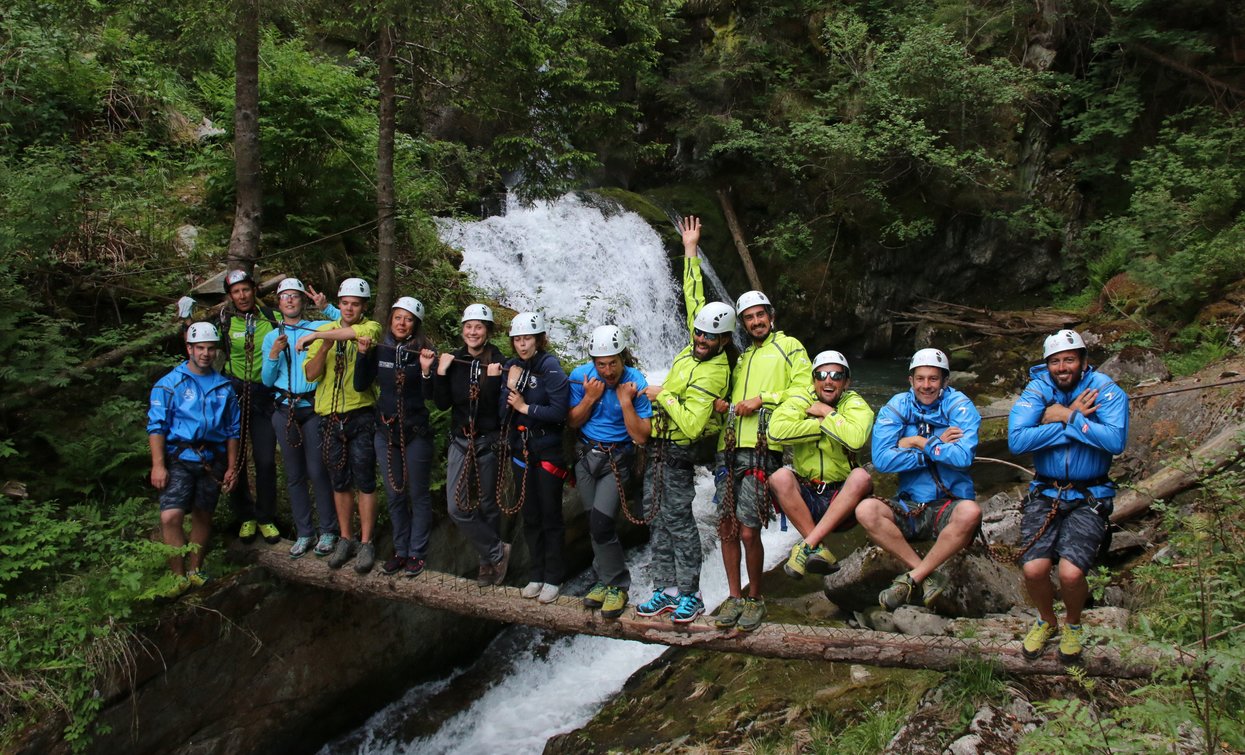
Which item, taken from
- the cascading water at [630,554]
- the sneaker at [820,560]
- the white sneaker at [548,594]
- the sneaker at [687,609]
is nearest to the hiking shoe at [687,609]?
the sneaker at [687,609]

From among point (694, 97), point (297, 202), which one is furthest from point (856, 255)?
point (297, 202)

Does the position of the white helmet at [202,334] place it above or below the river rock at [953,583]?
above

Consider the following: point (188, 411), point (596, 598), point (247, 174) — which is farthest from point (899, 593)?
point (247, 174)

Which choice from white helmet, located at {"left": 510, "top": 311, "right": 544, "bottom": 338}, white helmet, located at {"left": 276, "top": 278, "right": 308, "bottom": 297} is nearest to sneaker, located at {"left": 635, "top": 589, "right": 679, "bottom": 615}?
white helmet, located at {"left": 510, "top": 311, "right": 544, "bottom": 338}

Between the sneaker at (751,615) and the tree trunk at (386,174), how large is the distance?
4.65 m

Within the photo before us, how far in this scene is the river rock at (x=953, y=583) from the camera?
6340mm

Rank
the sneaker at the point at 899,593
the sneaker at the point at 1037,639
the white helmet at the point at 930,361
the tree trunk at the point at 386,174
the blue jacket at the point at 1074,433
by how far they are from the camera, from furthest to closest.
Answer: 1. the tree trunk at the point at 386,174
2. the white helmet at the point at 930,361
3. the sneaker at the point at 899,593
4. the sneaker at the point at 1037,639
5. the blue jacket at the point at 1074,433

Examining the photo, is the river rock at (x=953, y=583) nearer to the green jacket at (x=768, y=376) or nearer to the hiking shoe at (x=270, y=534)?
the green jacket at (x=768, y=376)

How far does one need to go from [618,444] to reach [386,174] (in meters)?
3.83

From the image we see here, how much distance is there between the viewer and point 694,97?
694 inches

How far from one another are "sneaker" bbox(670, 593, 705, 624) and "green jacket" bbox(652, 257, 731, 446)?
1.13 m

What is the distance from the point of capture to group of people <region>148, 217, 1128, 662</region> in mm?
4438

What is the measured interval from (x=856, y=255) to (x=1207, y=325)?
8176mm

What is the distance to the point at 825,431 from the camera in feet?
15.5
